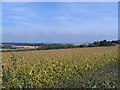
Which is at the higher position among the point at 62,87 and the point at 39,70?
the point at 39,70

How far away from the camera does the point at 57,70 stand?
4.75 metres

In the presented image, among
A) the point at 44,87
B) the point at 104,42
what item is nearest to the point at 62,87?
the point at 44,87

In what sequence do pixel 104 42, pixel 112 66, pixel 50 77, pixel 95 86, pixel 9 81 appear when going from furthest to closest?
pixel 104 42 → pixel 112 66 → pixel 50 77 → pixel 95 86 → pixel 9 81

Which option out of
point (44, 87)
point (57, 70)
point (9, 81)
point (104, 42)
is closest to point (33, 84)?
point (44, 87)

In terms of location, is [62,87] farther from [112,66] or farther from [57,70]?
[112,66]

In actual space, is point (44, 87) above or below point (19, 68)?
below

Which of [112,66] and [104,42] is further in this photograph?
[104,42]

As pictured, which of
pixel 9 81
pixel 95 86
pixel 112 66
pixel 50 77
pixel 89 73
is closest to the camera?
pixel 9 81

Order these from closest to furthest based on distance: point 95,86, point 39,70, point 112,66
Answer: point 95,86 → point 39,70 → point 112,66

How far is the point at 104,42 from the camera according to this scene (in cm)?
1805

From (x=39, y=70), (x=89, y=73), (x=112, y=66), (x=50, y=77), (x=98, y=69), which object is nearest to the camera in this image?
(x=50, y=77)

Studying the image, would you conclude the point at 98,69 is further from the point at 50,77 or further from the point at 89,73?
the point at 50,77

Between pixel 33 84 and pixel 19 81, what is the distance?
305 mm

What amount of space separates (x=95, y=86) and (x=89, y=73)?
45.5 inches
